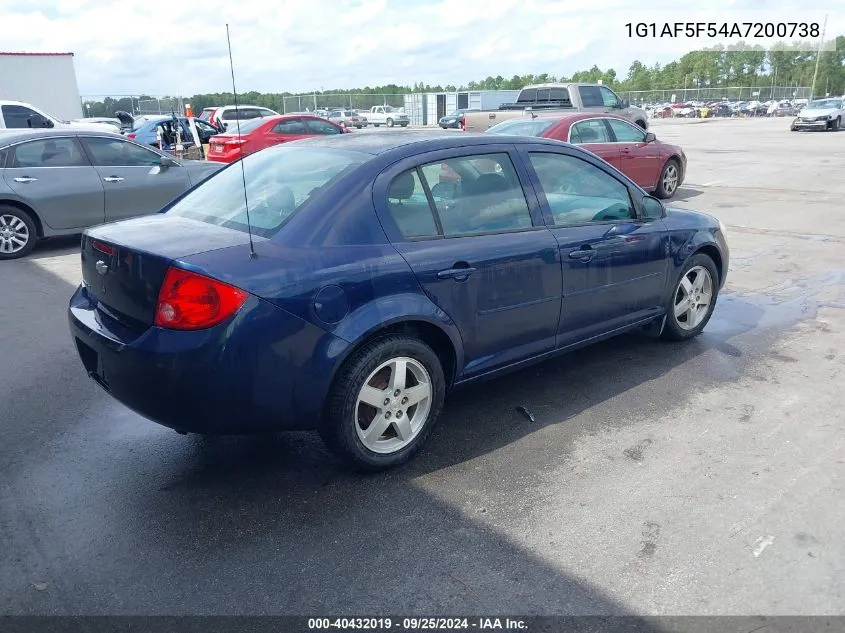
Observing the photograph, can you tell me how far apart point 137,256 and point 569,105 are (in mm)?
17015

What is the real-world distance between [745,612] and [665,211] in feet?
10.1

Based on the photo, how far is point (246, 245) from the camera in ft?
10.4

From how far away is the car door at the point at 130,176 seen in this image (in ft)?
29.6

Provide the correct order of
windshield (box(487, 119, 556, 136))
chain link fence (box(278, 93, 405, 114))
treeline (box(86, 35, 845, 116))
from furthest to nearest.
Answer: treeline (box(86, 35, 845, 116)) < chain link fence (box(278, 93, 405, 114)) < windshield (box(487, 119, 556, 136))

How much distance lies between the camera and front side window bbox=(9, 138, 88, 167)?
8.50 metres

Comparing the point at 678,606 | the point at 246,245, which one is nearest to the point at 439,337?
the point at 246,245

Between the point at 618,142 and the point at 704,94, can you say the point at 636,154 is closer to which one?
the point at 618,142

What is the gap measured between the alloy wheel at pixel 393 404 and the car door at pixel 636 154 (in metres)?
8.98

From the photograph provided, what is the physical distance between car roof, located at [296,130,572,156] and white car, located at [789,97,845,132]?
34254 mm

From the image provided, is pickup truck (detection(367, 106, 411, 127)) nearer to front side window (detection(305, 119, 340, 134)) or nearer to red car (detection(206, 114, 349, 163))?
front side window (detection(305, 119, 340, 134))

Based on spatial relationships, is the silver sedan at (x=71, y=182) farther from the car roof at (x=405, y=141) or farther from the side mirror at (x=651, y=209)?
the side mirror at (x=651, y=209)

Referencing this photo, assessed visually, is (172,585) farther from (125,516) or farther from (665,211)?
(665,211)

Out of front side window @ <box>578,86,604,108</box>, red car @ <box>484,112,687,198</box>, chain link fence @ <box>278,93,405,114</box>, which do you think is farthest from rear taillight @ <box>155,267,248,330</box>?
chain link fence @ <box>278,93,405,114</box>

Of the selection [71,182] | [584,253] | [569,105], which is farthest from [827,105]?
[584,253]
